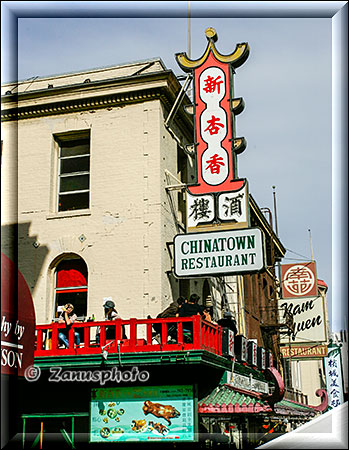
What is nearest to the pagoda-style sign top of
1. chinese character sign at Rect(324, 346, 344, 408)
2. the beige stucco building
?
the beige stucco building

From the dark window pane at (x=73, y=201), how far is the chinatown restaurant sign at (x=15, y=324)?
17.9ft

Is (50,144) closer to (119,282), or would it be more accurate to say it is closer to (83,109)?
(83,109)

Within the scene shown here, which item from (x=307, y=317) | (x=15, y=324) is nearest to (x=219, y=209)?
(x=15, y=324)

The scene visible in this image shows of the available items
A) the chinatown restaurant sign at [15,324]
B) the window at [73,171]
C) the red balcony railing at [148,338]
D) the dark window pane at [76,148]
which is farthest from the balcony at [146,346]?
the dark window pane at [76,148]

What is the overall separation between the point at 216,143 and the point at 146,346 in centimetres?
617

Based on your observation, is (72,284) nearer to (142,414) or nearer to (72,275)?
(72,275)

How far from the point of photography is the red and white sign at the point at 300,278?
86.6ft

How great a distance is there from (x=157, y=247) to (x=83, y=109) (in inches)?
Answer: 197

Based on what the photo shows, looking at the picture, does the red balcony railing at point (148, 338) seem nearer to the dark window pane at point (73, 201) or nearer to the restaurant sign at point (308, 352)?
the dark window pane at point (73, 201)

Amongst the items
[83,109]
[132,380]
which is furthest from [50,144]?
[132,380]

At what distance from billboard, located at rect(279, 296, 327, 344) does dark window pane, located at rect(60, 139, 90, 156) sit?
13.1 m

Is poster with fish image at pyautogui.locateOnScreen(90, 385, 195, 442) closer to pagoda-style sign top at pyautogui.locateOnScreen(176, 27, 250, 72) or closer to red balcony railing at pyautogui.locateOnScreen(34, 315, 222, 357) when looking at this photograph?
red balcony railing at pyautogui.locateOnScreen(34, 315, 222, 357)

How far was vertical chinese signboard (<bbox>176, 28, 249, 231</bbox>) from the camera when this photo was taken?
16312mm

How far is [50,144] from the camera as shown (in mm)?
18891
